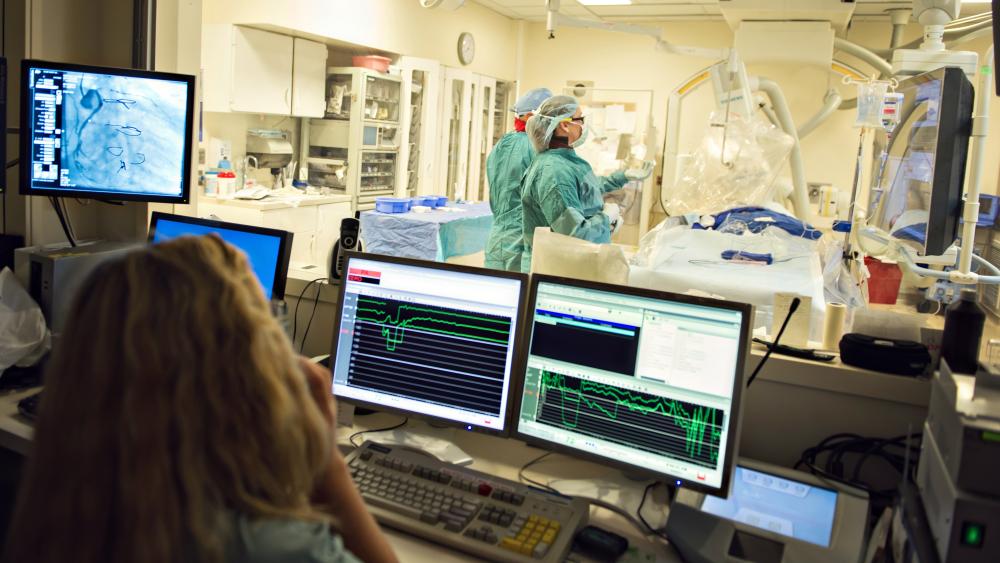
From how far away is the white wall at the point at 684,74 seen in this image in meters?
5.80

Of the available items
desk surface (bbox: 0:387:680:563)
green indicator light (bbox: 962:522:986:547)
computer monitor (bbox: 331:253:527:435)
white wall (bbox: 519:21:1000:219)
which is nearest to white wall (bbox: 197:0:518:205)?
white wall (bbox: 519:21:1000:219)

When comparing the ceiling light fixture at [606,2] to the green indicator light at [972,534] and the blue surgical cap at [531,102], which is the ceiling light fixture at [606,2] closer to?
the blue surgical cap at [531,102]

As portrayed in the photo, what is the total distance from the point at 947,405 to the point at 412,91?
5344 millimetres

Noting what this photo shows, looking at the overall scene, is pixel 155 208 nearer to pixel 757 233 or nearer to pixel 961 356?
pixel 961 356

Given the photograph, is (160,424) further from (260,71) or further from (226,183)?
(260,71)

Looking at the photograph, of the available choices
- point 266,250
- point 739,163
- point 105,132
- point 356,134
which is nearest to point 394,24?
point 356,134

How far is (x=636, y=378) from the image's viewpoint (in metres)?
1.36

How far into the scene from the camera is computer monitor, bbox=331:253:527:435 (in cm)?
148

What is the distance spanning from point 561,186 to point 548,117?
0.39 m

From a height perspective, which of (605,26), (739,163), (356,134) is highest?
(605,26)

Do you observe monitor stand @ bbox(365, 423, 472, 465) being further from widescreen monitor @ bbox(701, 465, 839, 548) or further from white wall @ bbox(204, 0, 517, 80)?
white wall @ bbox(204, 0, 517, 80)

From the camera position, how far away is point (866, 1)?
571cm

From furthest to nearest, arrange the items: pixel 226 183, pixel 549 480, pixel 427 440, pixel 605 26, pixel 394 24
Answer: pixel 394 24, pixel 226 183, pixel 605 26, pixel 427 440, pixel 549 480

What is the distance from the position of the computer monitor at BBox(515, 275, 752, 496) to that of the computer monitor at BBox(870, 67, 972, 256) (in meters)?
0.83
